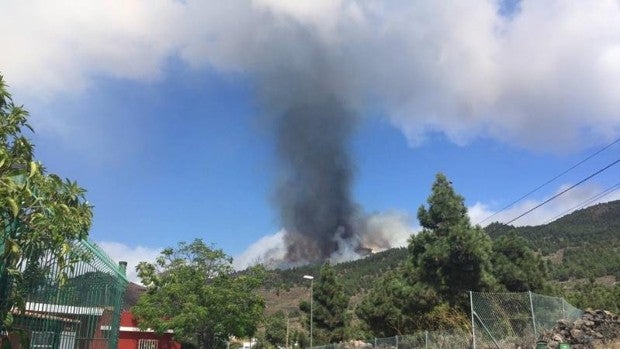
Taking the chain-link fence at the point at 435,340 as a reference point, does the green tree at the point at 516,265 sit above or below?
above

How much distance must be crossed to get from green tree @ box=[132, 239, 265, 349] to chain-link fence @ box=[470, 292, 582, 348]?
2161 cm

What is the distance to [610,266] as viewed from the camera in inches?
2931

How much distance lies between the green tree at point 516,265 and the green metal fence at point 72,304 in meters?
19.3

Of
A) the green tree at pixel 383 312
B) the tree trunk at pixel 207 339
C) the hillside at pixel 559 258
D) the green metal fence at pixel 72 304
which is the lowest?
the green metal fence at pixel 72 304

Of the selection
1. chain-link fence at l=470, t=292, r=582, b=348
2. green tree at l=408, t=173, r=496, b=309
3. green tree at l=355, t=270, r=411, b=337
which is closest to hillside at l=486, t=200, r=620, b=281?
green tree at l=355, t=270, r=411, b=337

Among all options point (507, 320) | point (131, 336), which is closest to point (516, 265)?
point (507, 320)

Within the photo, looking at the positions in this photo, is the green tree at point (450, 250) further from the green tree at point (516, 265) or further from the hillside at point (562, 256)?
the hillside at point (562, 256)

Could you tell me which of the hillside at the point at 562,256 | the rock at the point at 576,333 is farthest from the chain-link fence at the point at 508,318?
the hillside at the point at 562,256

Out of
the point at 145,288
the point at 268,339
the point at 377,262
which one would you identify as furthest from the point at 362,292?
the point at 145,288

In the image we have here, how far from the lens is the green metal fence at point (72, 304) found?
16.5 ft

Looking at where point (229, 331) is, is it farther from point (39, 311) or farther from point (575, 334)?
point (39, 311)

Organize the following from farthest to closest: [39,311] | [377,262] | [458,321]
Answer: [377,262]
[458,321]
[39,311]

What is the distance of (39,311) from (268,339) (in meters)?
78.4

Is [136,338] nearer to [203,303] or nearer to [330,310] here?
[203,303]
